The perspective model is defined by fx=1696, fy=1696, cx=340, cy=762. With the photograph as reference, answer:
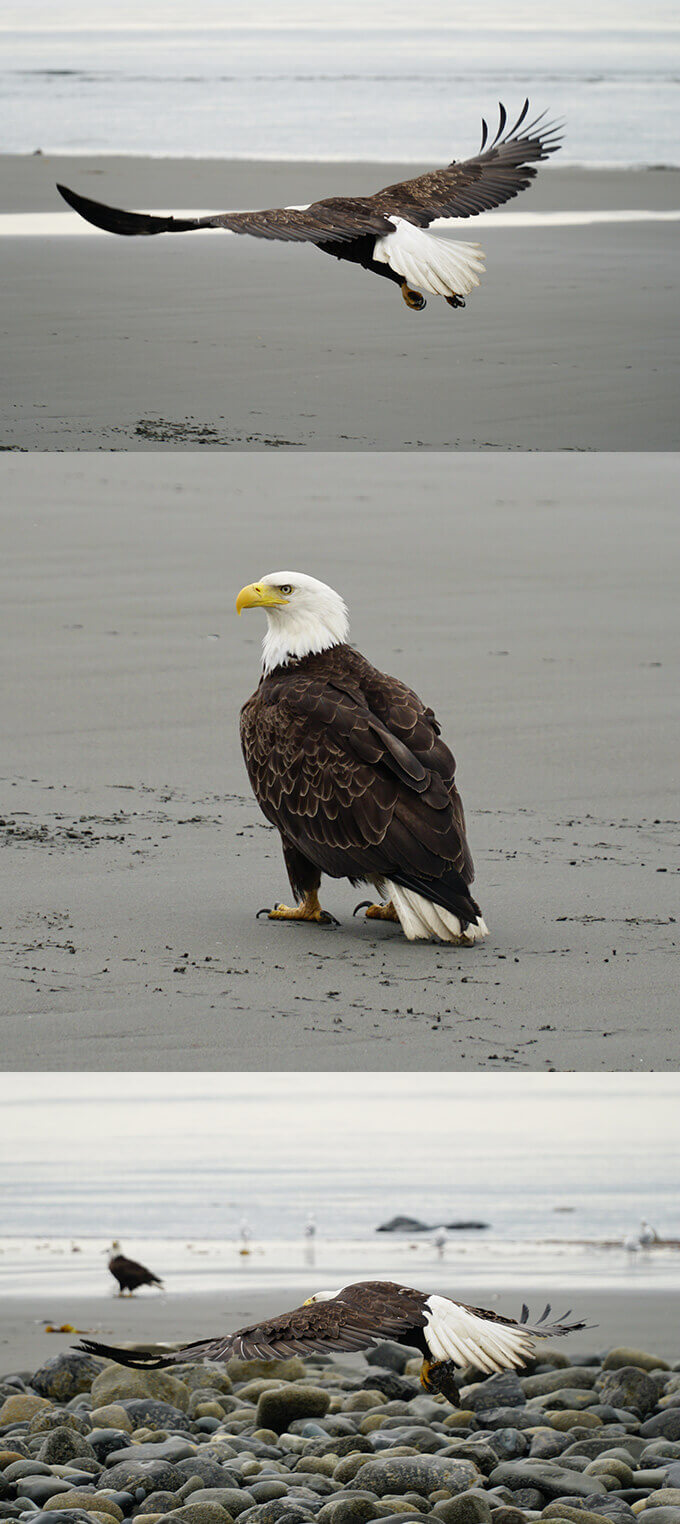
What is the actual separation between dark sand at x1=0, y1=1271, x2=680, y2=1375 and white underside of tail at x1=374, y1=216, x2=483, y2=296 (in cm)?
276

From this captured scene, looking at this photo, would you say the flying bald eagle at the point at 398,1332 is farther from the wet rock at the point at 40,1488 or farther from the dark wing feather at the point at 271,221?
the dark wing feather at the point at 271,221

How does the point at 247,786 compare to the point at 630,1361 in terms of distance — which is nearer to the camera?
the point at 630,1361

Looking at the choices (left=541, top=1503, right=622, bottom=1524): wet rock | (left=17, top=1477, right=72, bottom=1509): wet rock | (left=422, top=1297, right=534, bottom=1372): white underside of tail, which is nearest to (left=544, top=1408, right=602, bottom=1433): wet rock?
(left=541, top=1503, right=622, bottom=1524): wet rock

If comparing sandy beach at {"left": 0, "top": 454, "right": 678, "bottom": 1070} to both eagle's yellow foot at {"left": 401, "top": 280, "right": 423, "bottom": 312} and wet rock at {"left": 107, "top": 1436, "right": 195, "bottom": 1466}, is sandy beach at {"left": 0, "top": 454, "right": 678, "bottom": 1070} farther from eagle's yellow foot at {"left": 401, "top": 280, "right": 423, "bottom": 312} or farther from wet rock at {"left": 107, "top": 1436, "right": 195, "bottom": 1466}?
eagle's yellow foot at {"left": 401, "top": 280, "right": 423, "bottom": 312}

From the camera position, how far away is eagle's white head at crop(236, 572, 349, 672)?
4.27 m

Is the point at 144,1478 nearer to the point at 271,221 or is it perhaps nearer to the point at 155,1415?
the point at 155,1415

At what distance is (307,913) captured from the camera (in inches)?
160

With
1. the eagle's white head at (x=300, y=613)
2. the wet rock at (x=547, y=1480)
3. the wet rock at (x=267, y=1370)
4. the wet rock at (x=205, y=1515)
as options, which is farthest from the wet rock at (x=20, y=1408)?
the eagle's white head at (x=300, y=613)

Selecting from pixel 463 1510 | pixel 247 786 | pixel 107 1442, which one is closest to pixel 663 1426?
pixel 463 1510

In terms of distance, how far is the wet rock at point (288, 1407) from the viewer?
164 inches

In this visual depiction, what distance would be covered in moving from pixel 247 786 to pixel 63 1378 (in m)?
1.67

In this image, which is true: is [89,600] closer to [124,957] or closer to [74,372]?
[74,372]

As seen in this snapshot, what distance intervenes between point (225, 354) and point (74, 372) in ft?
2.15

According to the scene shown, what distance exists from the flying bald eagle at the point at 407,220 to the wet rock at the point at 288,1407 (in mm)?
2606
